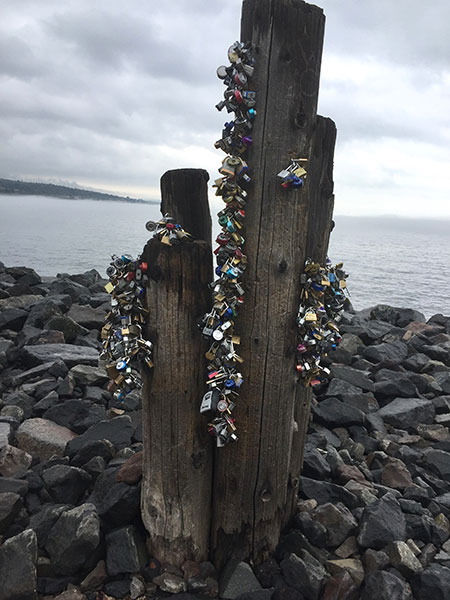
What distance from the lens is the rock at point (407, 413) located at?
7383 mm

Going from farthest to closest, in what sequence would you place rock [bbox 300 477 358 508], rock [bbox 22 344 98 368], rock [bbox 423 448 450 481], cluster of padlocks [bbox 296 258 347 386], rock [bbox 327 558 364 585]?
rock [bbox 22 344 98 368] → rock [bbox 423 448 450 481] → rock [bbox 300 477 358 508] → rock [bbox 327 558 364 585] → cluster of padlocks [bbox 296 258 347 386]

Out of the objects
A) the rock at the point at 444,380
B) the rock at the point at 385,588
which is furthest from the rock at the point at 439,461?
the rock at the point at 444,380

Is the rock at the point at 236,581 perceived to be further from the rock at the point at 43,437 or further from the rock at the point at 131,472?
the rock at the point at 43,437

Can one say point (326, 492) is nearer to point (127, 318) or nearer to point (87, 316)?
point (127, 318)

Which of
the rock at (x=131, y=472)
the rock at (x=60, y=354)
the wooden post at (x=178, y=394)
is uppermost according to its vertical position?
the wooden post at (x=178, y=394)

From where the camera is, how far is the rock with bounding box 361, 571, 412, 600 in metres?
3.81

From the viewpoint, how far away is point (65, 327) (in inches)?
392

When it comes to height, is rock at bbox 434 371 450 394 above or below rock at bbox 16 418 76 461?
below

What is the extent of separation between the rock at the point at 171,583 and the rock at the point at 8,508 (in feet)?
4.36

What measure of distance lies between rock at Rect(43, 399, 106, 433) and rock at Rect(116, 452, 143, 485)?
1.67 meters

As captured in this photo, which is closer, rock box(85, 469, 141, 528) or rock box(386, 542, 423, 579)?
rock box(386, 542, 423, 579)

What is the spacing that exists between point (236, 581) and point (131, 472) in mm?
1255

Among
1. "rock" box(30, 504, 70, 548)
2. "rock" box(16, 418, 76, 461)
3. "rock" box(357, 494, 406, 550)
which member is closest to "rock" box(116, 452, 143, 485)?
"rock" box(30, 504, 70, 548)

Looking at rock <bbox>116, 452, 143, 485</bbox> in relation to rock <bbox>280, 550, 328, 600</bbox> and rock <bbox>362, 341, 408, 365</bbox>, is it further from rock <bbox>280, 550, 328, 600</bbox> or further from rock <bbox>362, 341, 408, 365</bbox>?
rock <bbox>362, 341, 408, 365</bbox>
